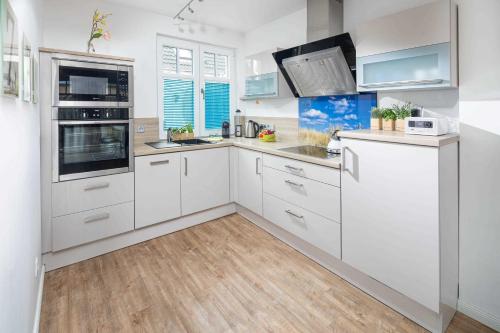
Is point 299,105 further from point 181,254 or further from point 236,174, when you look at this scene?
point 181,254

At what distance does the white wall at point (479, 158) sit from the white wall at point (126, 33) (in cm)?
299

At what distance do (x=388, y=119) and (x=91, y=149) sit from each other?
2548 mm

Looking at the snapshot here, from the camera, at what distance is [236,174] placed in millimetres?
3537

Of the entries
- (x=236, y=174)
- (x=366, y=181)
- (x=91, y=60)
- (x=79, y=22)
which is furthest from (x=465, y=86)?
(x=79, y=22)

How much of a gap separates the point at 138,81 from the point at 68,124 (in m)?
1.16

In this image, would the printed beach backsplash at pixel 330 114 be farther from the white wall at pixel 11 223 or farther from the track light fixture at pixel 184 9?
the white wall at pixel 11 223

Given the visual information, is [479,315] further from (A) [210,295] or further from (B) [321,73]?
(B) [321,73]

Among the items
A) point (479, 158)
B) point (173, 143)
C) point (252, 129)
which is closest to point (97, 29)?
point (173, 143)

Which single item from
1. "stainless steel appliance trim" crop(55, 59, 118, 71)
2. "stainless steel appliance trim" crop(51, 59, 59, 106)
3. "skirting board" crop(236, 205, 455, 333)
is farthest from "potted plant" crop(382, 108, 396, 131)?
"stainless steel appliance trim" crop(51, 59, 59, 106)

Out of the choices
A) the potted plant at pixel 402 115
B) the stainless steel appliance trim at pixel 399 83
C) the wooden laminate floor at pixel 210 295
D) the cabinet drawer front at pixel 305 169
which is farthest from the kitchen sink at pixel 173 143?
the potted plant at pixel 402 115

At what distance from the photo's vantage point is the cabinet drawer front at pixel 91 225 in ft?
7.98

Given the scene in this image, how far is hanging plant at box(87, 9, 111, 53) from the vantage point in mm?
2787

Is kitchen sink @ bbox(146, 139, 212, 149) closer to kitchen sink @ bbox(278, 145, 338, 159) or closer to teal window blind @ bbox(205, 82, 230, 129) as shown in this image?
teal window blind @ bbox(205, 82, 230, 129)

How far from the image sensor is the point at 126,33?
3.19 metres
